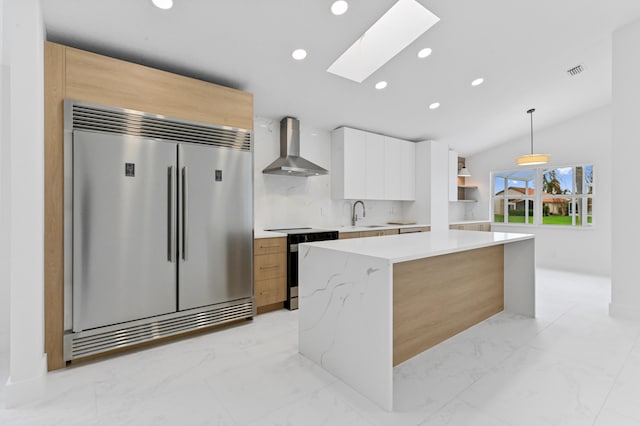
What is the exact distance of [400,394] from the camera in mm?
1894

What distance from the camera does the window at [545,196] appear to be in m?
5.56

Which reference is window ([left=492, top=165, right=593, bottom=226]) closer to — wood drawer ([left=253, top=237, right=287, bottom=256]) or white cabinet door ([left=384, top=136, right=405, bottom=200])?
white cabinet door ([left=384, top=136, right=405, bottom=200])

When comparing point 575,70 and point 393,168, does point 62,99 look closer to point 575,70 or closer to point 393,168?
point 393,168

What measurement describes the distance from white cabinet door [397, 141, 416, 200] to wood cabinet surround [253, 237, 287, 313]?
2.81 metres

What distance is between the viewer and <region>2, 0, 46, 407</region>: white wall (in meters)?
1.81

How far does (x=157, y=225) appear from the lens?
2.57 meters

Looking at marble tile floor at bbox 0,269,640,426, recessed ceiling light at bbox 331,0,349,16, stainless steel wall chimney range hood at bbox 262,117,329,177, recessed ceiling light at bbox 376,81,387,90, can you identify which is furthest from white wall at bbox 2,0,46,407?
recessed ceiling light at bbox 376,81,387,90

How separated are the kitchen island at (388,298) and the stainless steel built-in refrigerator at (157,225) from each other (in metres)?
0.95

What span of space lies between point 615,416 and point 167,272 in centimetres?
310

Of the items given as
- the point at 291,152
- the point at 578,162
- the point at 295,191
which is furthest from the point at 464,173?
the point at 291,152

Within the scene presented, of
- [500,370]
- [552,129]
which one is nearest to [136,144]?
[500,370]

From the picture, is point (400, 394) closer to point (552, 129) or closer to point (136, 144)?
point (136, 144)

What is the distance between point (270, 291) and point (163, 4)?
2707 mm

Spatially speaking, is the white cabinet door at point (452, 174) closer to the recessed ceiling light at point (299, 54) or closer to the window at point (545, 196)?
the window at point (545, 196)
